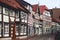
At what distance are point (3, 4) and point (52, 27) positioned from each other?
48.4m

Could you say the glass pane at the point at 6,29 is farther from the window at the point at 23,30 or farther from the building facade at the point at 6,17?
the window at the point at 23,30

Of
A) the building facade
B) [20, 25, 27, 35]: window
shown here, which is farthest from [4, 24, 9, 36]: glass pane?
[20, 25, 27, 35]: window

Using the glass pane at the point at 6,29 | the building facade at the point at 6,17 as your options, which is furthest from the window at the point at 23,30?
the glass pane at the point at 6,29

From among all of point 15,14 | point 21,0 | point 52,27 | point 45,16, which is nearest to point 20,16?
point 15,14

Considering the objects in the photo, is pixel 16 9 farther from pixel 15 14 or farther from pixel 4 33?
pixel 4 33

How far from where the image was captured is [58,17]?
322 feet

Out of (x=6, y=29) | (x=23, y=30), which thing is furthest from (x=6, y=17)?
(x=23, y=30)

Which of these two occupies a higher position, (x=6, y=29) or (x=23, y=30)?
(x=6, y=29)

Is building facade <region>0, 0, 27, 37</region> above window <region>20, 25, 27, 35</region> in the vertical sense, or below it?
above

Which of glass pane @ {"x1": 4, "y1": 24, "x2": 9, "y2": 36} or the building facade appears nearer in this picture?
the building facade

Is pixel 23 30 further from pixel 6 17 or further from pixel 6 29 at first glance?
pixel 6 17

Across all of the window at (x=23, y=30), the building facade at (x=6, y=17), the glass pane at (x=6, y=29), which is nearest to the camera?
the building facade at (x=6, y=17)

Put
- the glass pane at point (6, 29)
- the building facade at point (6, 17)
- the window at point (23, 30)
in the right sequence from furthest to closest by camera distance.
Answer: the window at point (23, 30)
the glass pane at point (6, 29)
the building facade at point (6, 17)

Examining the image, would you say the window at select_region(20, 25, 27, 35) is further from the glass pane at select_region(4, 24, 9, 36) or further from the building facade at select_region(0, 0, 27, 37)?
the glass pane at select_region(4, 24, 9, 36)
